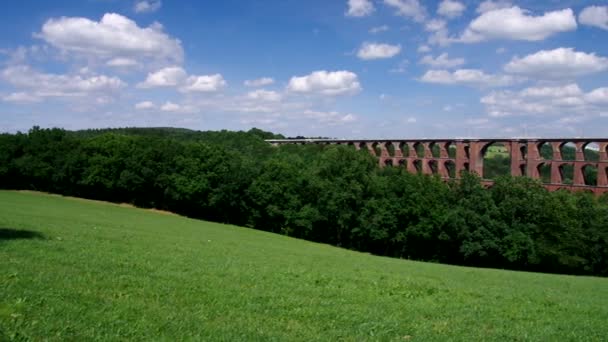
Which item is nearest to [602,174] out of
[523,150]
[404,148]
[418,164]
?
[523,150]

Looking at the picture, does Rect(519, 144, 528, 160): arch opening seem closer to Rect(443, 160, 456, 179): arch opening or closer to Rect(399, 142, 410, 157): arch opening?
Rect(443, 160, 456, 179): arch opening

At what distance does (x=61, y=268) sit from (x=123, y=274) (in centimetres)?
118

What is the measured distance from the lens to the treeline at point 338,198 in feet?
140

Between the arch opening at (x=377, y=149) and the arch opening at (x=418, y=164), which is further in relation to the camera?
the arch opening at (x=377, y=149)

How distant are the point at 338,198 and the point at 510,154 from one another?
27996 mm

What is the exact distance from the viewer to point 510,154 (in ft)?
213

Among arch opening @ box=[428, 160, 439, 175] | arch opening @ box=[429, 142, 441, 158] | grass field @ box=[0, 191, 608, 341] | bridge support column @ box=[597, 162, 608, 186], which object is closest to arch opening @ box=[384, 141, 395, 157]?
arch opening @ box=[429, 142, 441, 158]

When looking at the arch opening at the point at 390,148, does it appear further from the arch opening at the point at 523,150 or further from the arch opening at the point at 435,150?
the arch opening at the point at 523,150

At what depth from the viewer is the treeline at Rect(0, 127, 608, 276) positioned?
42.6 metres

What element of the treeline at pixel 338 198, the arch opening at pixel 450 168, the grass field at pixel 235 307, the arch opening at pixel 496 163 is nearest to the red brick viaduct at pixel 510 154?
the arch opening at pixel 450 168

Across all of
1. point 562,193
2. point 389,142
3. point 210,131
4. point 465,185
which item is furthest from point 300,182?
point 210,131

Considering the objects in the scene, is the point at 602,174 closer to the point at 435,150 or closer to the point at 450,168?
the point at 450,168

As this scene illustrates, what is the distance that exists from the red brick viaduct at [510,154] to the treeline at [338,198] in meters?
8.61

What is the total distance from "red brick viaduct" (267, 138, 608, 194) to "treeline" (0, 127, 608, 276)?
8607 millimetres
